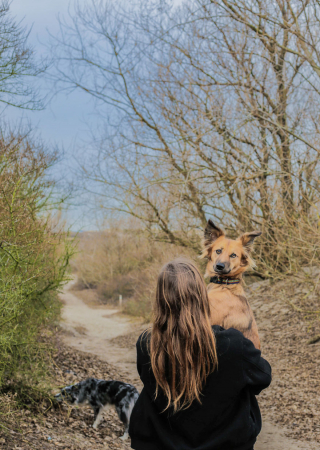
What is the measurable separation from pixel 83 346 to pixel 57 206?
8.23 meters

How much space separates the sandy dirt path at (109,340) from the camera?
6484 mm

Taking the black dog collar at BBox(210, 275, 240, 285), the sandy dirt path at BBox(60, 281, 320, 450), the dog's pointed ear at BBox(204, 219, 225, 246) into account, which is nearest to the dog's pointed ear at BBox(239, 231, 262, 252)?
the dog's pointed ear at BBox(204, 219, 225, 246)

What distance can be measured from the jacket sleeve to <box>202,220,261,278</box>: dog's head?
65.4 inches

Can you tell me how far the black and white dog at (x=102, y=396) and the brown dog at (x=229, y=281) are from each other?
3.04 m

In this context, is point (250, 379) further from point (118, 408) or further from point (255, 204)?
→ point (255, 204)

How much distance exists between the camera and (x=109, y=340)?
17828 millimetres

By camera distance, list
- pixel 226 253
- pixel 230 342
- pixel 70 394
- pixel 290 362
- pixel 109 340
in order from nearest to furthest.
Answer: pixel 230 342 < pixel 226 253 < pixel 70 394 < pixel 290 362 < pixel 109 340

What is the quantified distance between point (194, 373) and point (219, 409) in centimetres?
24

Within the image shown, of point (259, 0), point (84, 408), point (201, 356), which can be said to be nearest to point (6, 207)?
point (84, 408)

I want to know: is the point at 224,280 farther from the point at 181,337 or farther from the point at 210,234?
the point at 181,337

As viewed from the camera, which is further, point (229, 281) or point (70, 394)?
point (70, 394)

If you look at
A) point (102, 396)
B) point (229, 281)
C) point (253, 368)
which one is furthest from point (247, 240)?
point (102, 396)

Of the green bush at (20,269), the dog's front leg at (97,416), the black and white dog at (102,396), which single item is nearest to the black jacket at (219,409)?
the green bush at (20,269)

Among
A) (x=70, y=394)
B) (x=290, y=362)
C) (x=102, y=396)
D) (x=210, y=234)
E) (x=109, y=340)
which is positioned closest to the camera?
(x=210, y=234)
